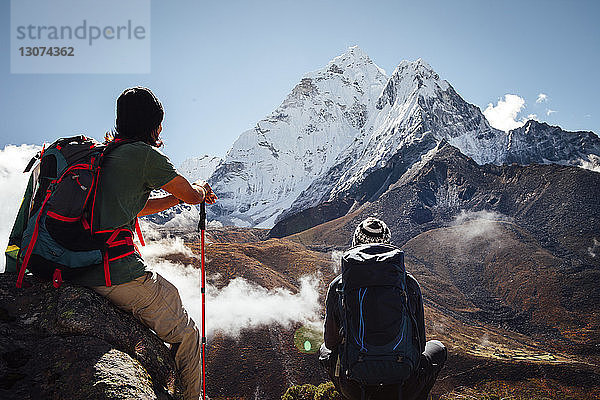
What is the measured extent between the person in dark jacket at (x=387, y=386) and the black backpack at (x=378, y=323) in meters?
0.11

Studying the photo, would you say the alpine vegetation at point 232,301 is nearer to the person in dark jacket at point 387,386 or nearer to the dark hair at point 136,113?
the person in dark jacket at point 387,386

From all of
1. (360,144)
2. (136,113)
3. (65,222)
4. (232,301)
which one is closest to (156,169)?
(136,113)

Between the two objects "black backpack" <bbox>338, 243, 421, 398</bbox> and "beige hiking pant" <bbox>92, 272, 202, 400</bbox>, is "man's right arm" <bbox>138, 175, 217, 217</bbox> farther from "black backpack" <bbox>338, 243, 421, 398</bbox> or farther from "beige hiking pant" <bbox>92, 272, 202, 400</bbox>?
"black backpack" <bbox>338, 243, 421, 398</bbox>

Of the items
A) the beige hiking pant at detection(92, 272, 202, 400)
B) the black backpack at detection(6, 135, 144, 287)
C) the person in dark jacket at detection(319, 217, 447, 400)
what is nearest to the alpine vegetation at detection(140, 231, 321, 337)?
the person in dark jacket at detection(319, 217, 447, 400)

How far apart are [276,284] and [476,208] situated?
51.7m

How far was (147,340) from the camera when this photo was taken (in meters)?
2.72

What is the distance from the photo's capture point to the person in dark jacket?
10.3ft

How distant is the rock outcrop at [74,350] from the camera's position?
206 cm

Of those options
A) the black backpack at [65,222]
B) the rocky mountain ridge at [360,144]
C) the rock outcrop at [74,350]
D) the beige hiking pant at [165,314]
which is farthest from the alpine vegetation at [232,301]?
the rocky mountain ridge at [360,144]

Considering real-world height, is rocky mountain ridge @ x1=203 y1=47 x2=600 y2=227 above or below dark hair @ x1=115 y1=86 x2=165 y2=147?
above

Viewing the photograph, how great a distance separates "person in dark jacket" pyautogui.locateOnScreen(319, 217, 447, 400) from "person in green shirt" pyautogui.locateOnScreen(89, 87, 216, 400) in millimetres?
1152

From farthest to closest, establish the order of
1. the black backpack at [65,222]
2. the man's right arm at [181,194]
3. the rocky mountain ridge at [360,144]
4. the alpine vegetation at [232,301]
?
the rocky mountain ridge at [360,144]
the alpine vegetation at [232,301]
the man's right arm at [181,194]
the black backpack at [65,222]

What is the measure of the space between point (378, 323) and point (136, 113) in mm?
2315

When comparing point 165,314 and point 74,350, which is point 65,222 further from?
point 165,314
